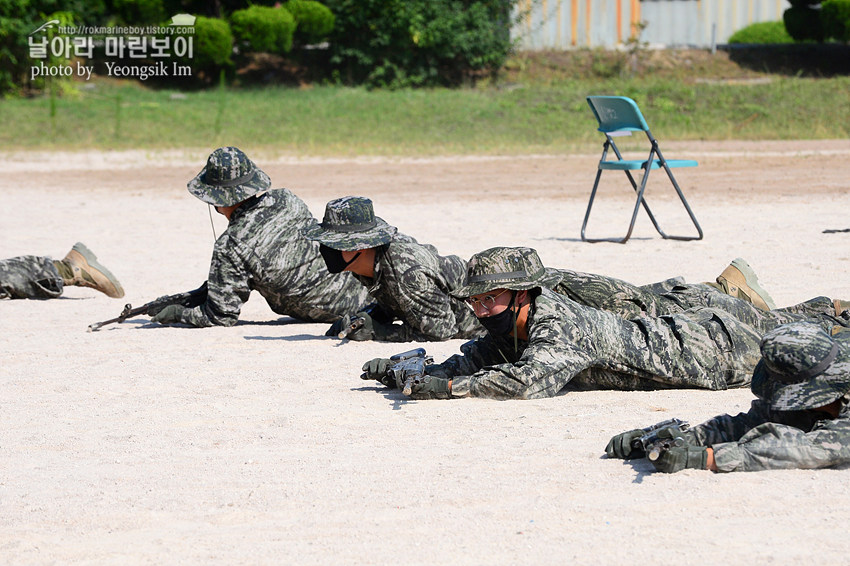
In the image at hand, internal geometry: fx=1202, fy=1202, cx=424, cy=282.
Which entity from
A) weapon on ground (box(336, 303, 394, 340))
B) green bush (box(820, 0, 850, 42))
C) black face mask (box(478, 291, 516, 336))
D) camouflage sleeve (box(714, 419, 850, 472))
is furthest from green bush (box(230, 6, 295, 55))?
camouflage sleeve (box(714, 419, 850, 472))

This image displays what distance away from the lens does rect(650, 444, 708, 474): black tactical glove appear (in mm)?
4758

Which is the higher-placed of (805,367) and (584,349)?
(805,367)

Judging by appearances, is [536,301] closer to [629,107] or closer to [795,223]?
[629,107]

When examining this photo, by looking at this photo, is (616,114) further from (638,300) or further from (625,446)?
(625,446)

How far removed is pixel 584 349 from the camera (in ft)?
19.4

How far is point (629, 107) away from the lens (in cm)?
1189

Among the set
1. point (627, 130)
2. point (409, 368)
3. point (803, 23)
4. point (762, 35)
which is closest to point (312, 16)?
point (762, 35)

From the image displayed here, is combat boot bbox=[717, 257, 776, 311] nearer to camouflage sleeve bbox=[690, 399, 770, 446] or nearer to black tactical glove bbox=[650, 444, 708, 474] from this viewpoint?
camouflage sleeve bbox=[690, 399, 770, 446]

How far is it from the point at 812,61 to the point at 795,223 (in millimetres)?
20912

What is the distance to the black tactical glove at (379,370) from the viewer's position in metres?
6.45

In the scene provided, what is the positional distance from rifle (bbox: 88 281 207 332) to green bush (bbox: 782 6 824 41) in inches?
1128

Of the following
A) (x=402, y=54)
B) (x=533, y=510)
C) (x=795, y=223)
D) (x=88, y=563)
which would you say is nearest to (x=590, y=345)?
(x=533, y=510)

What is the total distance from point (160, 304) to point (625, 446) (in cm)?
477

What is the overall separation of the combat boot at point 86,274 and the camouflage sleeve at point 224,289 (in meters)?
1.84
